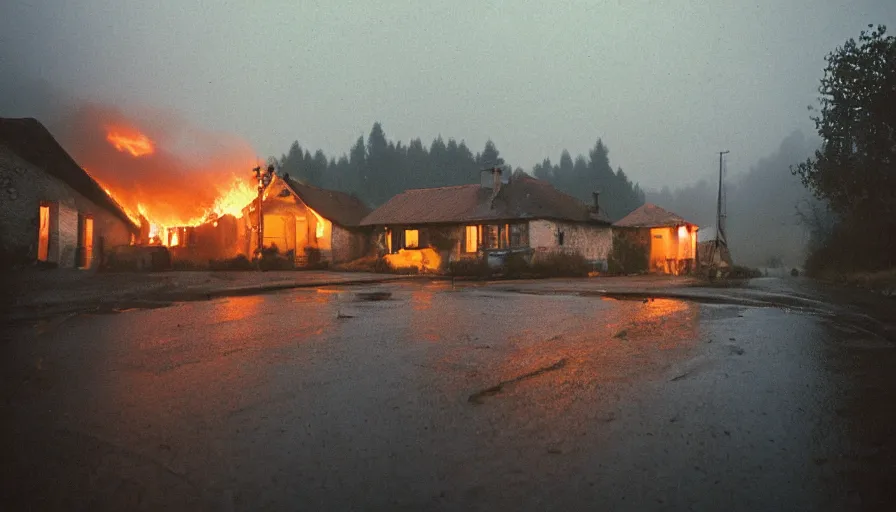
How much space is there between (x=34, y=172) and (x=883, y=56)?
3042cm

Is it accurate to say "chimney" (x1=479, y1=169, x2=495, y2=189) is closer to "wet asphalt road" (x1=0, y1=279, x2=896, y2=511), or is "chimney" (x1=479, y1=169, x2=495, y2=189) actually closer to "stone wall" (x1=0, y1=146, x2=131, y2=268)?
"stone wall" (x1=0, y1=146, x2=131, y2=268)

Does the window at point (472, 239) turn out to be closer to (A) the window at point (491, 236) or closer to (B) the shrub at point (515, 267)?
(A) the window at point (491, 236)

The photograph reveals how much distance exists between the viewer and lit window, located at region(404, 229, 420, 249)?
33625mm

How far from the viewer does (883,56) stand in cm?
1984

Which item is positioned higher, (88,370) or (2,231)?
(2,231)

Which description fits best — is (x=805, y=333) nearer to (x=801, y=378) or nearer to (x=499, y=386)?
(x=801, y=378)

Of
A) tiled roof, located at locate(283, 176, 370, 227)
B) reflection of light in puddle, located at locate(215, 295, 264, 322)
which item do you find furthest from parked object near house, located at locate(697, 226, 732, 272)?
reflection of light in puddle, located at locate(215, 295, 264, 322)

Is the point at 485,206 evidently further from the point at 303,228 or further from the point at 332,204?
the point at 303,228

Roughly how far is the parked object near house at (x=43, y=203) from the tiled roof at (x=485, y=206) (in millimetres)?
16629

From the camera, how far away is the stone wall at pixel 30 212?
15.6m

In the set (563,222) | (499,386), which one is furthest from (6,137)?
(563,222)

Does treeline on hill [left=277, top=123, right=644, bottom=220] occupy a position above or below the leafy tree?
above

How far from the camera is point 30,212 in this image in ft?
53.8

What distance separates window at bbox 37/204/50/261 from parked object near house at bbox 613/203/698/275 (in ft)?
106
